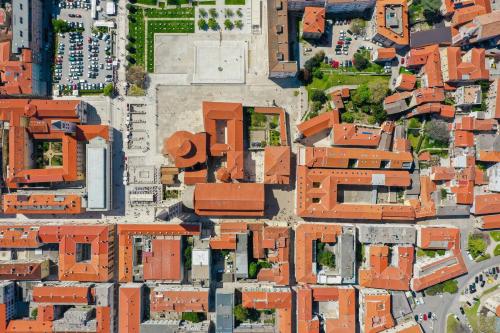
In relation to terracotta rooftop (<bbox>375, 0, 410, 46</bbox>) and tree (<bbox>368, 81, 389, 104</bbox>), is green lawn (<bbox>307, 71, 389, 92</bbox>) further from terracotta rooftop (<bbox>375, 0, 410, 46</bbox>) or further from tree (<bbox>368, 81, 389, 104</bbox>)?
terracotta rooftop (<bbox>375, 0, 410, 46</bbox>)

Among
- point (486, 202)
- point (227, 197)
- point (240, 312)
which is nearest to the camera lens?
point (227, 197)

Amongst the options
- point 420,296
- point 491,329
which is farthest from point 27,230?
point 491,329

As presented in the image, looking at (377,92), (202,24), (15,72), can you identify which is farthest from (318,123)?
(15,72)

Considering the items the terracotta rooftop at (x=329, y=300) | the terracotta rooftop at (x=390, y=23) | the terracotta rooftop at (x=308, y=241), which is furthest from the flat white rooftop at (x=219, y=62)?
the terracotta rooftop at (x=329, y=300)

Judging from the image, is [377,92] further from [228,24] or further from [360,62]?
[228,24]

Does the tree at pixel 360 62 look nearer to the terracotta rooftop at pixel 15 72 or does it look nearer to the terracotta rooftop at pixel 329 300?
the terracotta rooftop at pixel 329 300

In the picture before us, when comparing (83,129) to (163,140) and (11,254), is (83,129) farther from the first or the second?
(11,254)

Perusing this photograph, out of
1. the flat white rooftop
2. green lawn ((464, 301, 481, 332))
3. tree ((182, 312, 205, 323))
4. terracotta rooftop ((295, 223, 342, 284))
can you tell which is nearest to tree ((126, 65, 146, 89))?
the flat white rooftop
